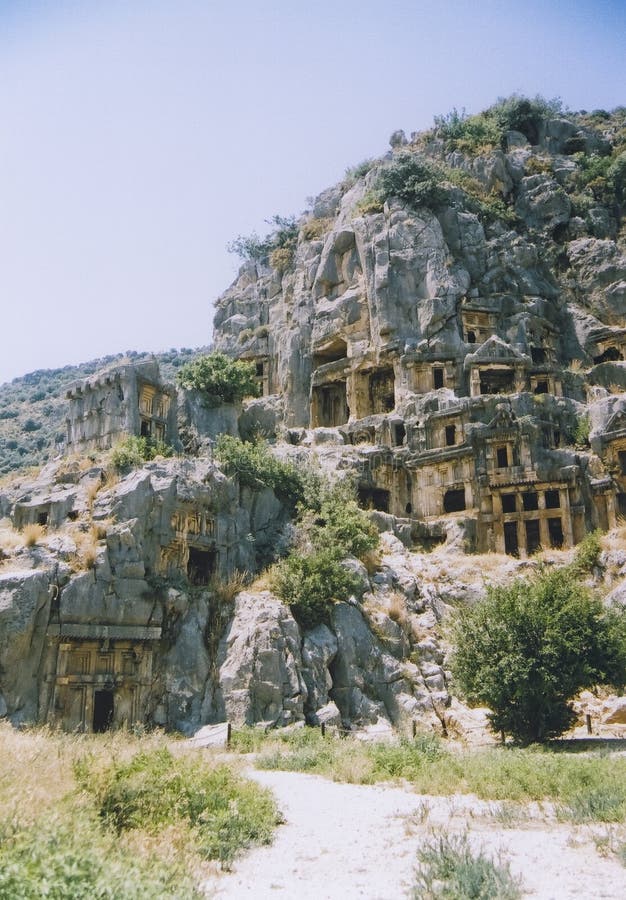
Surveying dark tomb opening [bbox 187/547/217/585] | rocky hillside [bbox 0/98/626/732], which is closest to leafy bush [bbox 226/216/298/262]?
rocky hillside [bbox 0/98/626/732]

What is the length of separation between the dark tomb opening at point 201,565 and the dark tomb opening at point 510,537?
16.9 meters

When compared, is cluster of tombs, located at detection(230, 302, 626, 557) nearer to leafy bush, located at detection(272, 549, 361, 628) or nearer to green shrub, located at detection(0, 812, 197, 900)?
leafy bush, located at detection(272, 549, 361, 628)

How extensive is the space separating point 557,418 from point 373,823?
32.8m

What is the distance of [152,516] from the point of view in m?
27.0

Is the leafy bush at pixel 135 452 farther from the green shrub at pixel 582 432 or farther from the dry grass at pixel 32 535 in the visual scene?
the green shrub at pixel 582 432

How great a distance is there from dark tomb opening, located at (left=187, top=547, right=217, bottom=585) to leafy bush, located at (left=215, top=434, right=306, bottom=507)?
11.2 ft

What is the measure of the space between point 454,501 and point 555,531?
19.0ft

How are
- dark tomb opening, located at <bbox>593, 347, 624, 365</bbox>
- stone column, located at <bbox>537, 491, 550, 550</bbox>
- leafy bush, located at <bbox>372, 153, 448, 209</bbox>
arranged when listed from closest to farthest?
1. stone column, located at <bbox>537, 491, 550, 550</bbox>
2. dark tomb opening, located at <bbox>593, 347, 624, 365</bbox>
3. leafy bush, located at <bbox>372, 153, 448, 209</bbox>

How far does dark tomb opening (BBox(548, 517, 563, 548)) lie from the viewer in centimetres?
3825

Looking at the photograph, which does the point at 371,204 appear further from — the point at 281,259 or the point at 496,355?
the point at 496,355

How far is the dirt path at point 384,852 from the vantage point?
9.01 meters

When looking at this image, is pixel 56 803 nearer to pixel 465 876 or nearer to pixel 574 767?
pixel 465 876

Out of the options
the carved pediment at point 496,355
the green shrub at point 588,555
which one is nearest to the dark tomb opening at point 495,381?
the carved pediment at point 496,355

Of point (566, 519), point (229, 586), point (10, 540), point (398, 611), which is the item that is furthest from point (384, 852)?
point (566, 519)
